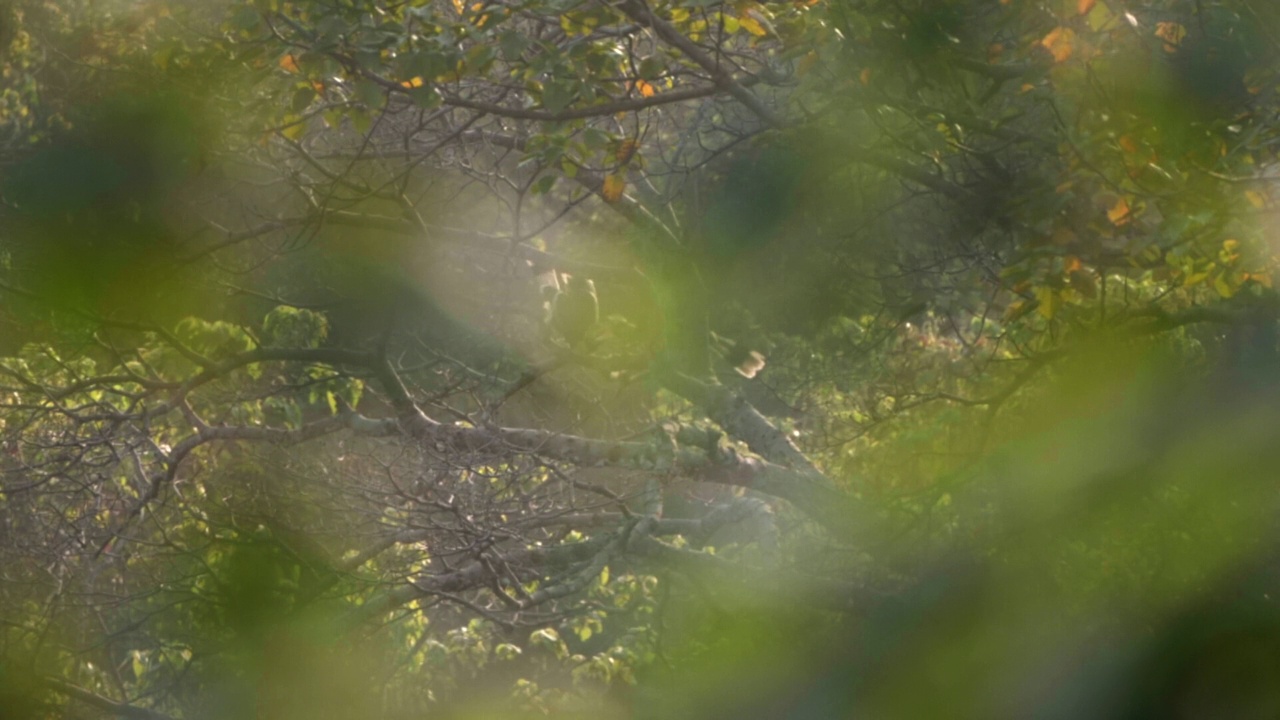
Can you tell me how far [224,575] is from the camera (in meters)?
6.32

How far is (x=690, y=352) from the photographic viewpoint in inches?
284

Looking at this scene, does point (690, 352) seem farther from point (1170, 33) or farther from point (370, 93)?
point (370, 93)

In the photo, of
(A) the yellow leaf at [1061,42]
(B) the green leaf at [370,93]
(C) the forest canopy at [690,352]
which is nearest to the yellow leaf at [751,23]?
(C) the forest canopy at [690,352]

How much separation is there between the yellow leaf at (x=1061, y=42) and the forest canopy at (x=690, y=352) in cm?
1

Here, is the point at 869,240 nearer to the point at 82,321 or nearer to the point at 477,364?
the point at 477,364

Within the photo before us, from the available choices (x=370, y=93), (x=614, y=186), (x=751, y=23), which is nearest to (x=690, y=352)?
(x=614, y=186)

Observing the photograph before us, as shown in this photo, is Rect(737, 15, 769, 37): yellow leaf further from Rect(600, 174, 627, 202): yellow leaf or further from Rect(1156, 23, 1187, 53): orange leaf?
Rect(1156, 23, 1187, 53): orange leaf

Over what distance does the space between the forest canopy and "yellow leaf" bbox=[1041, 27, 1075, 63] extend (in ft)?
0.04

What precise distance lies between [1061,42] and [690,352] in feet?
11.5

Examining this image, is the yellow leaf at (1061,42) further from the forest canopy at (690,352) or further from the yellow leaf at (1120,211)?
the yellow leaf at (1120,211)

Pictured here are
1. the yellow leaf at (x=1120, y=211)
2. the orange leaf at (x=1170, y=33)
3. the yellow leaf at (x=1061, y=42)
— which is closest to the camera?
the yellow leaf at (x=1061, y=42)

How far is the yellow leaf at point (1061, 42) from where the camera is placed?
408 cm

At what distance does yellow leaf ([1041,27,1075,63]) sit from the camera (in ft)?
13.4

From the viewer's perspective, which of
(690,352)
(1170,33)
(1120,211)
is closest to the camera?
(1120,211)
